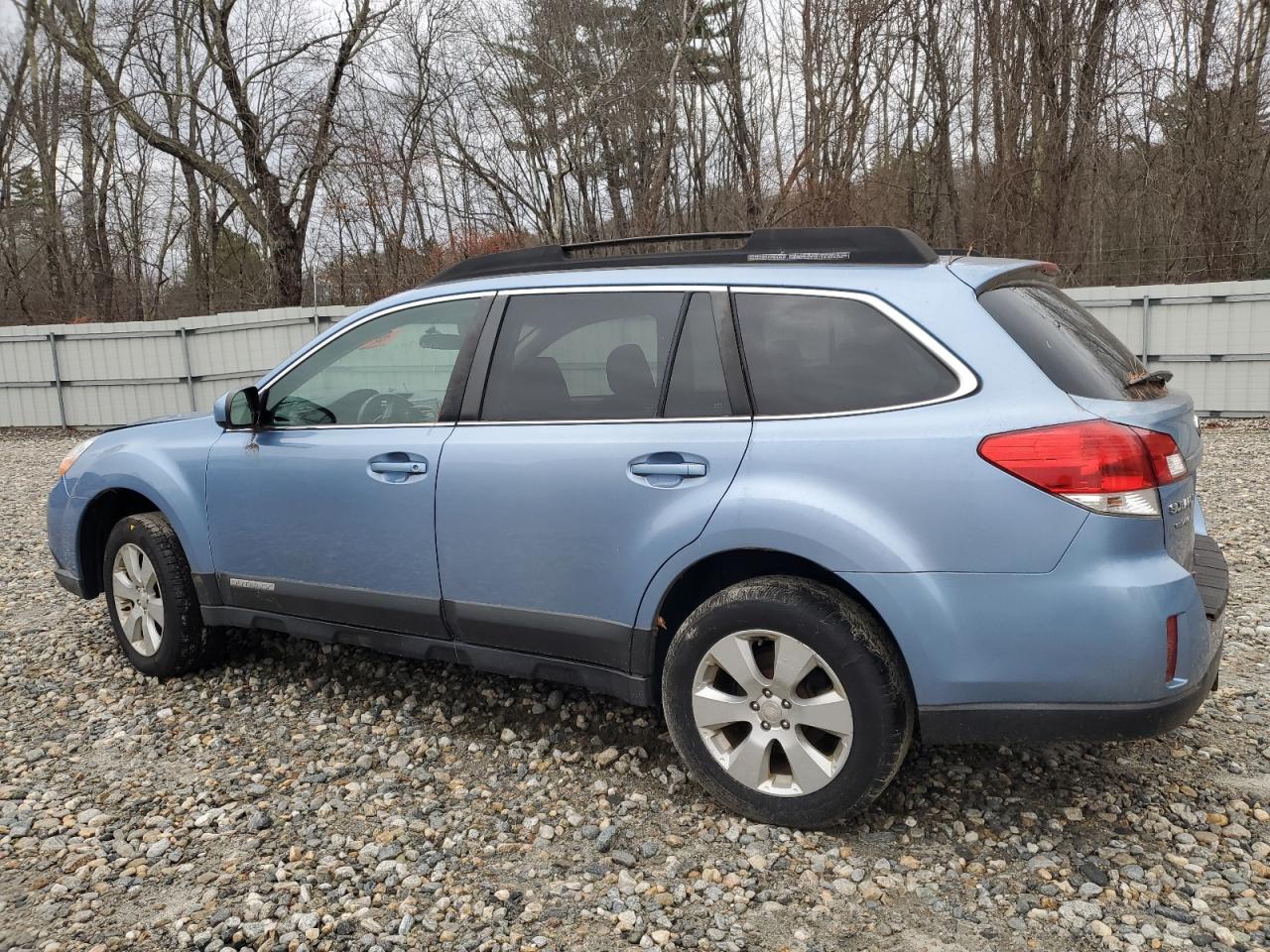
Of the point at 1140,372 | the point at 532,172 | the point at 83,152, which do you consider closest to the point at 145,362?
the point at 532,172

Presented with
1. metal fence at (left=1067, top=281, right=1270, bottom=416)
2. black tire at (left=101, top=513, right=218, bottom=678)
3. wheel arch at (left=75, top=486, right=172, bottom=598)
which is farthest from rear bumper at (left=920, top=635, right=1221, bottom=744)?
metal fence at (left=1067, top=281, right=1270, bottom=416)

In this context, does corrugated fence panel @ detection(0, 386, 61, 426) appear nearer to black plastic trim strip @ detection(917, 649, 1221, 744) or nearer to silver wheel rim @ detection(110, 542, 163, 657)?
silver wheel rim @ detection(110, 542, 163, 657)

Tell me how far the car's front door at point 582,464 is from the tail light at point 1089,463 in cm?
78

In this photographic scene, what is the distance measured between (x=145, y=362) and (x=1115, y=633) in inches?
626

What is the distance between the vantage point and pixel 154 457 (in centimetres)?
432

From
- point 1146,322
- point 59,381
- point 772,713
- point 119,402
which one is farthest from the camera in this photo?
point 59,381

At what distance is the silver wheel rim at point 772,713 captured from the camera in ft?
9.27

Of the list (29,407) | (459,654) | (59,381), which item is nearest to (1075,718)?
(459,654)

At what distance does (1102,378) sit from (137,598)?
4010 millimetres

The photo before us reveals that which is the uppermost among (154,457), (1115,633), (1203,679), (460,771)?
(154,457)

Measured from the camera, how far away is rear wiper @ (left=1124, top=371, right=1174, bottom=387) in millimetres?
2866

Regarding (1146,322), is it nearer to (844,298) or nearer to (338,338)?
(844,298)

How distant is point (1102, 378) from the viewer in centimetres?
276

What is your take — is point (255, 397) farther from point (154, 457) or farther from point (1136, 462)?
point (1136, 462)
